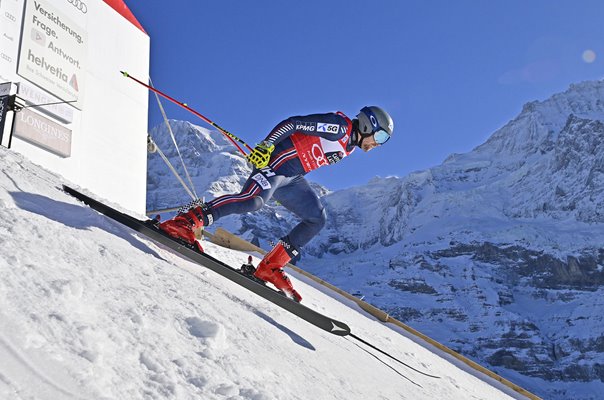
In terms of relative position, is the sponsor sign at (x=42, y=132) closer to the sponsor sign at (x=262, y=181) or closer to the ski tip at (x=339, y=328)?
the sponsor sign at (x=262, y=181)

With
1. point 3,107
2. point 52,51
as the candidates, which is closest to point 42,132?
point 52,51

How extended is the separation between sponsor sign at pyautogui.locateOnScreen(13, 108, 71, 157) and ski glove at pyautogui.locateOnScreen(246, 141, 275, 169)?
14.3 feet

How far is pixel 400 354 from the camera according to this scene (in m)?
6.40

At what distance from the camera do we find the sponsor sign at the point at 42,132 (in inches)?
325

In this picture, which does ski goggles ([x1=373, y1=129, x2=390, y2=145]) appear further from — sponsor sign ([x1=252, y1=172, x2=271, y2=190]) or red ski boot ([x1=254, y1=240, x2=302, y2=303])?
red ski boot ([x1=254, y1=240, x2=302, y2=303])

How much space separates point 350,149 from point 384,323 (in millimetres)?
4063

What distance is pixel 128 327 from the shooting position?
259 centimetres

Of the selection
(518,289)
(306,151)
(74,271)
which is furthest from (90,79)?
(518,289)

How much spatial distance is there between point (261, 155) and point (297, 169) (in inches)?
18.1

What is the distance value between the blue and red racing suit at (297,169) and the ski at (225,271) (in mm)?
466

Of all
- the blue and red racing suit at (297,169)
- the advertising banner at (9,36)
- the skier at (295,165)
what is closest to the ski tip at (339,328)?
the skier at (295,165)

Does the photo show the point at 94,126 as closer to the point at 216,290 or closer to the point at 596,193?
the point at 216,290

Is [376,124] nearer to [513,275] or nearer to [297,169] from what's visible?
[297,169]

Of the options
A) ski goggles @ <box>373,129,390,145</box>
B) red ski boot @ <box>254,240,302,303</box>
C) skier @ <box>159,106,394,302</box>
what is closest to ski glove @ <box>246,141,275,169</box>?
skier @ <box>159,106,394,302</box>
